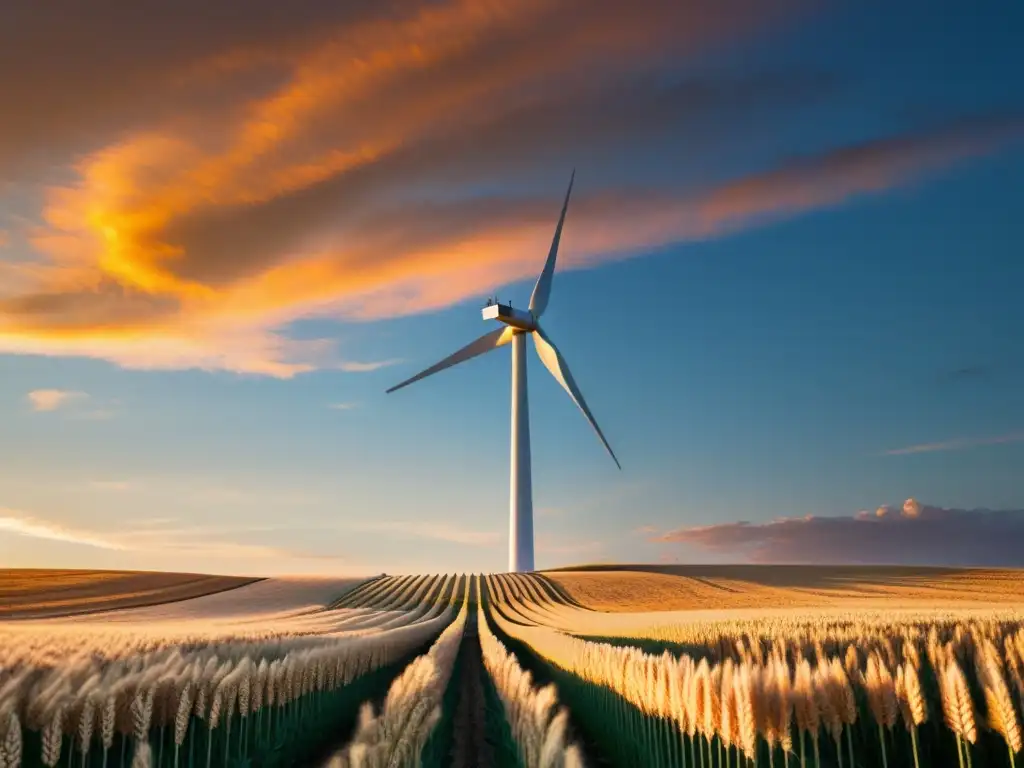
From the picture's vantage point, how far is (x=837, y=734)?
786 cm

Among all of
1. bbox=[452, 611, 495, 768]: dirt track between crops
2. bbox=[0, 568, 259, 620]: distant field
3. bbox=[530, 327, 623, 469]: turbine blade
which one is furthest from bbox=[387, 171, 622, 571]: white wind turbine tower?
bbox=[452, 611, 495, 768]: dirt track between crops

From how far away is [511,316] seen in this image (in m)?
87.2

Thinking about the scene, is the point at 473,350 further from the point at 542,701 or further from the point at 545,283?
the point at 542,701

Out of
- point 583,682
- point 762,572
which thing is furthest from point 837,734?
point 762,572

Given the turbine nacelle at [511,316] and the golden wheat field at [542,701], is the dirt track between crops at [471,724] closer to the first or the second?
the golden wheat field at [542,701]

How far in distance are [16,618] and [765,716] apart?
6543 centimetres

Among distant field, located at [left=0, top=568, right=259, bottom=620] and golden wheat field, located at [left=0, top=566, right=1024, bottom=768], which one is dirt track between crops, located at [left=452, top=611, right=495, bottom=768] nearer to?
golden wheat field, located at [left=0, top=566, right=1024, bottom=768]

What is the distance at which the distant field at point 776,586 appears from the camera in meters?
66.8

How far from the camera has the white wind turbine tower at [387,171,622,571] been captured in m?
84.7

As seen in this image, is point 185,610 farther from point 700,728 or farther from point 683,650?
point 700,728

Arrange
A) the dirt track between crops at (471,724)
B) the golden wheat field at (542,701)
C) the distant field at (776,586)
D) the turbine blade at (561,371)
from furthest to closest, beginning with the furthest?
the turbine blade at (561,371), the distant field at (776,586), the dirt track between crops at (471,724), the golden wheat field at (542,701)

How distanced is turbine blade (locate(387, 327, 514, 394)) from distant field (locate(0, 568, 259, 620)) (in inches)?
1066

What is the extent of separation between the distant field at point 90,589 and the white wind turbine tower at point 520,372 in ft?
89.9

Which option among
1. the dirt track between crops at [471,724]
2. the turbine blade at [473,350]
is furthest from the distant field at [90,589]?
the dirt track between crops at [471,724]
